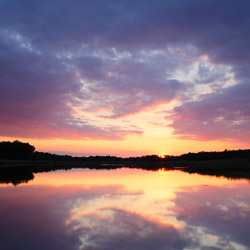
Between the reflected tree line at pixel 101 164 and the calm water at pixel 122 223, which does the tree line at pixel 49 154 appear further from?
the calm water at pixel 122 223

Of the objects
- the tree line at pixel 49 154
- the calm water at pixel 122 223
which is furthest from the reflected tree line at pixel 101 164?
the calm water at pixel 122 223

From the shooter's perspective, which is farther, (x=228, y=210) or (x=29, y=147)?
(x=29, y=147)

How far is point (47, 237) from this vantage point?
10.3m

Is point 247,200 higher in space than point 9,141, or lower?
lower

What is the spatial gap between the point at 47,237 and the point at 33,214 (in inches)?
176

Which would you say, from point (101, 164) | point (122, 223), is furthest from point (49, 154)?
point (122, 223)

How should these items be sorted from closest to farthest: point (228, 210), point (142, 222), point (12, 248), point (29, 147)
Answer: point (12, 248)
point (142, 222)
point (228, 210)
point (29, 147)

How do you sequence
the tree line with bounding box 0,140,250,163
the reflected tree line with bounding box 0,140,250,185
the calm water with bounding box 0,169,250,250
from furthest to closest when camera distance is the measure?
the tree line with bounding box 0,140,250,163
the reflected tree line with bounding box 0,140,250,185
the calm water with bounding box 0,169,250,250

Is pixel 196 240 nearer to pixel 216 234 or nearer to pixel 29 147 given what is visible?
pixel 216 234

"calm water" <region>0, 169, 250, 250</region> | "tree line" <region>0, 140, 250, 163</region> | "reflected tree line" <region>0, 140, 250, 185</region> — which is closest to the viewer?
"calm water" <region>0, 169, 250, 250</region>

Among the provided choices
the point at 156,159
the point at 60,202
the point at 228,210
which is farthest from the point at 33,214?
the point at 156,159

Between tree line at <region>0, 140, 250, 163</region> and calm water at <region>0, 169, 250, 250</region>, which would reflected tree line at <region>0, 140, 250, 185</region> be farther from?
calm water at <region>0, 169, 250, 250</region>

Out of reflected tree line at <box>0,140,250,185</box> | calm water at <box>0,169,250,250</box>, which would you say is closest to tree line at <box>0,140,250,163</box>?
reflected tree line at <box>0,140,250,185</box>

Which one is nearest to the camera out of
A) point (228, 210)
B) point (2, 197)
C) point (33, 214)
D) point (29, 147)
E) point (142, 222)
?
point (142, 222)
